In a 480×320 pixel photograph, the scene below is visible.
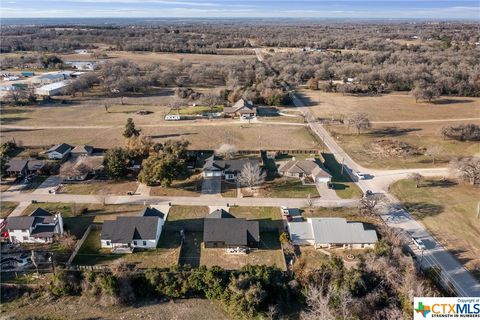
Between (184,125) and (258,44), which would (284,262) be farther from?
(258,44)

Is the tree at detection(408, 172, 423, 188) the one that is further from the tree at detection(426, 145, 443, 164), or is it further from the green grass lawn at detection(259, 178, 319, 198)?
the green grass lawn at detection(259, 178, 319, 198)

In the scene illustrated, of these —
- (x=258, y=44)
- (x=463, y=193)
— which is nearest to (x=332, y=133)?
(x=463, y=193)

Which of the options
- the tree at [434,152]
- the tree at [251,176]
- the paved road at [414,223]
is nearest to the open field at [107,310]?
the paved road at [414,223]

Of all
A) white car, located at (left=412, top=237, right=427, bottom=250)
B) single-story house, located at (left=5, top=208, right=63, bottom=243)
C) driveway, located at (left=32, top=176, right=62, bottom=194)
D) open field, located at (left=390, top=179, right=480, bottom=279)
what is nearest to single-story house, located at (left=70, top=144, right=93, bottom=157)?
driveway, located at (left=32, top=176, right=62, bottom=194)

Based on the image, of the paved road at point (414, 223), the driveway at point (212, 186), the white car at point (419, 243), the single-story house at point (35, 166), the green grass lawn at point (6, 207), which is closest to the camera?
the paved road at point (414, 223)

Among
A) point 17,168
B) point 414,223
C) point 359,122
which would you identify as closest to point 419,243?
point 414,223

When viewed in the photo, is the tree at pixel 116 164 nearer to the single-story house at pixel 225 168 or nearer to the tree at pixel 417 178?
the single-story house at pixel 225 168

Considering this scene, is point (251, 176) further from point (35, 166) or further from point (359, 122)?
point (359, 122)
